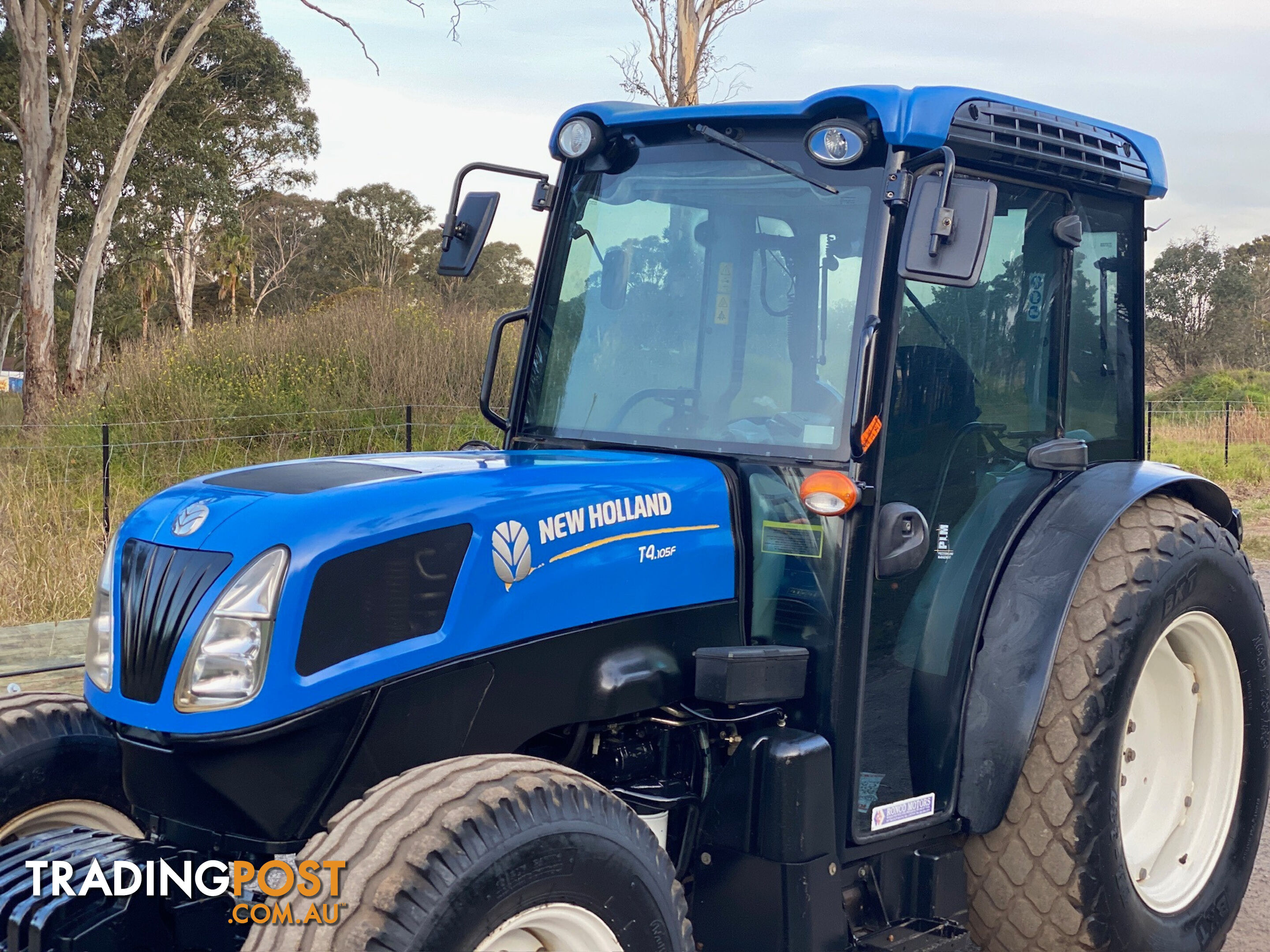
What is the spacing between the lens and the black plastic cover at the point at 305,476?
2482 millimetres

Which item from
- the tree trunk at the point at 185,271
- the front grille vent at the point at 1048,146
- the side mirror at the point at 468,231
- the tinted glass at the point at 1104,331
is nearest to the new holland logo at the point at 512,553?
the side mirror at the point at 468,231

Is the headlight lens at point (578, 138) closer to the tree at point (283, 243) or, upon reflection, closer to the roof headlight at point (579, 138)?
the roof headlight at point (579, 138)

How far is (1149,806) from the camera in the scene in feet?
12.2

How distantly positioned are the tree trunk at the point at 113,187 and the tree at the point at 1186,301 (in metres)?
30.4

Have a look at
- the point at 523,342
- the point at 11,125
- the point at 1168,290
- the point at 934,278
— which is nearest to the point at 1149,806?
the point at 934,278

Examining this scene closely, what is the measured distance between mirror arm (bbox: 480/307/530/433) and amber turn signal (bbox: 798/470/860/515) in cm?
106

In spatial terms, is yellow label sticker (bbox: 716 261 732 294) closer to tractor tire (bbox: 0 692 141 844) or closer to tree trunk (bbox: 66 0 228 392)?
tractor tire (bbox: 0 692 141 844)

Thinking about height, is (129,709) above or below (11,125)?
below

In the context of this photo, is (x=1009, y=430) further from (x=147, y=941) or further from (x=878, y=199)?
(x=147, y=941)

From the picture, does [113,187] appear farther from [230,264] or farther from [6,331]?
[230,264]

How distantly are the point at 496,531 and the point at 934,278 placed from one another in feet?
3.53

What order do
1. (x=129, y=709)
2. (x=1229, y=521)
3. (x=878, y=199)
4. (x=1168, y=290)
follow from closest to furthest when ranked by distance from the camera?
(x=129, y=709), (x=878, y=199), (x=1229, y=521), (x=1168, y=290)

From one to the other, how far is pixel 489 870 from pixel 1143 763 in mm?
2413

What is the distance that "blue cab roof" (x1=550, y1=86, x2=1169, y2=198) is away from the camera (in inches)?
114
